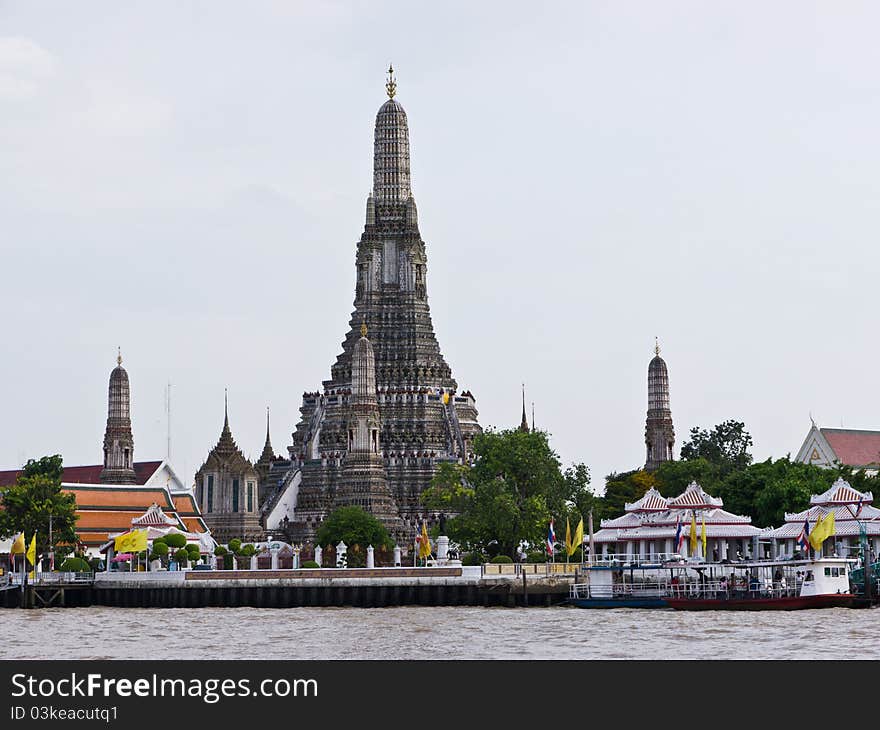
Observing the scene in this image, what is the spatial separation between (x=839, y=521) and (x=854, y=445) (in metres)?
52.1

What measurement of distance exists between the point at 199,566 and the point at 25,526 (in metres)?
11.1

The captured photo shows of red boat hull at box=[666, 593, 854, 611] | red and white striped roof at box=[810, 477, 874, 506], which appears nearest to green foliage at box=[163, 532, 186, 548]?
red boat hull at box=[666, 593, 854, 611]

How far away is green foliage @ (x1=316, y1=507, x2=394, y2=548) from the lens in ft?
349

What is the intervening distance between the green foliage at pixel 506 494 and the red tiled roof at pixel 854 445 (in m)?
43.0

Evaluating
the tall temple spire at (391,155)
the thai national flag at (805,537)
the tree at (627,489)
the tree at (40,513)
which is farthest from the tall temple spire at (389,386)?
the thai national flag at (805,537)

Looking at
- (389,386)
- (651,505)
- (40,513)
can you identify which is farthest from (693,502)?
(389,386)

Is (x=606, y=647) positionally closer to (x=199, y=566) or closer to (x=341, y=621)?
(x=341, y=621)

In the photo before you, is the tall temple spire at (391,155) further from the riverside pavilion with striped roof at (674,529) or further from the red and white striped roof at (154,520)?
the riverside pavilion with striped roof at (674,529)

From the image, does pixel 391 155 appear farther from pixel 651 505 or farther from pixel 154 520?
pixel 651 505


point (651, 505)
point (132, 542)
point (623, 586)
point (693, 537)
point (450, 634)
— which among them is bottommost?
point (450, 634)

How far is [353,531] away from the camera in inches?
4198

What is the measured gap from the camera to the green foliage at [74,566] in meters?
96.8
